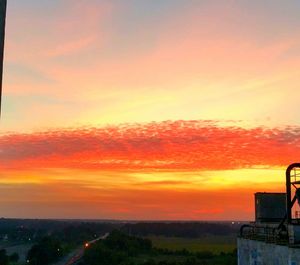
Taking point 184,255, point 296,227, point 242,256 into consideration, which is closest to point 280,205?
point 242,256

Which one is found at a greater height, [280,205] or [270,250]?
[280,205]

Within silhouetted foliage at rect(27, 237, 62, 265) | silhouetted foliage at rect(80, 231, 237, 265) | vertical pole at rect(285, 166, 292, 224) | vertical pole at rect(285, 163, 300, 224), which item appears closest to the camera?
vertical pole at rect(285, 166, 292, 224)

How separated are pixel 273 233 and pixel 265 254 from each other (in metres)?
2.01

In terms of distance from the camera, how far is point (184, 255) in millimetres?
123938

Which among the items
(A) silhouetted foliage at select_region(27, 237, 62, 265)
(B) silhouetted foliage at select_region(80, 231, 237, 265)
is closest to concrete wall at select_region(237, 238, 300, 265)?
(B) silhouetted foliage at select_region(80, 231, 237, 265)

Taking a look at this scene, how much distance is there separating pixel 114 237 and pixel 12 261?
3189 centimetres

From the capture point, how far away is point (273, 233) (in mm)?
28484

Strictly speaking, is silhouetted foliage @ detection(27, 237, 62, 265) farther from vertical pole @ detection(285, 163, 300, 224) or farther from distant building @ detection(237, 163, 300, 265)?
vertical pole @ detection(285, 163, 300, 224)

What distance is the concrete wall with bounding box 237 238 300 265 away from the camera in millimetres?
22281

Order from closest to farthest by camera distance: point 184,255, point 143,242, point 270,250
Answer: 1. point 270,250
2. point 184,255
3. point 143,242

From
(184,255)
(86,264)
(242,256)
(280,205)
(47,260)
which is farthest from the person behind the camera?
(184,255)

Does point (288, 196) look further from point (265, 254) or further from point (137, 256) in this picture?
point (137, 256)

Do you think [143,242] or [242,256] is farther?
[143,242]

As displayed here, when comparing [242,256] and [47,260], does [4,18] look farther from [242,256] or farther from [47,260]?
[47,260]
